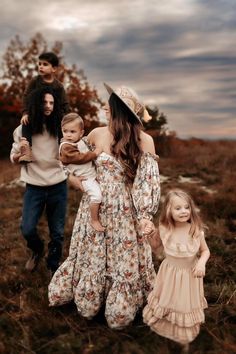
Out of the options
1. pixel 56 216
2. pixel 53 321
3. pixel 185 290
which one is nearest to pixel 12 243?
pixel 56 216

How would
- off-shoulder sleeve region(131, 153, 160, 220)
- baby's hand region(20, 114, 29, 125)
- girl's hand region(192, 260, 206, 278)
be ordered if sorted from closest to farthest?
girl's hand region(192, 260, 206, 278), off-shoulder sleeve region(131, 153, 160, 220), baby's hand region(20, 114, 29, 125)

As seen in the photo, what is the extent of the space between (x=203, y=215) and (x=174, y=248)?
14.1ft

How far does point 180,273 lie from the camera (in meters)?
3.46

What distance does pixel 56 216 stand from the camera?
500cm

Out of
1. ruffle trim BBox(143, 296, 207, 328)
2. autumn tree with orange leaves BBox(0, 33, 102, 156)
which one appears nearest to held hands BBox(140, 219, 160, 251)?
ruffle trim BBox(143, 296, 207, 328)

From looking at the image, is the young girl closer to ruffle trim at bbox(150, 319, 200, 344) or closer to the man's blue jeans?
ruffle trim at bbox(150, 319, 200, 344)

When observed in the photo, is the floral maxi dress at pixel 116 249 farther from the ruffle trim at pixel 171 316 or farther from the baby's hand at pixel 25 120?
the baby's hand at pixel 25 120

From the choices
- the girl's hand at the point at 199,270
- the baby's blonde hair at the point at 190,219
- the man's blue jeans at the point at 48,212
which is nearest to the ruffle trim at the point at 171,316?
the girl's hand at the point at 199,270

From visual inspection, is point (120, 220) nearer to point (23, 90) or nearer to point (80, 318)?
point (80, 318)

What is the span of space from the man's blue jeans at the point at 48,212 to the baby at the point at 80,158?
1035mm

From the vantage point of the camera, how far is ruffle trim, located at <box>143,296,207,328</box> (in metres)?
3.45

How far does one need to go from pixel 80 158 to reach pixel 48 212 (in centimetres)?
144

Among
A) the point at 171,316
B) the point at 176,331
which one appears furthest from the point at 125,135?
the point at 176,331

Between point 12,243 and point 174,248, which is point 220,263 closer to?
point 174,248
